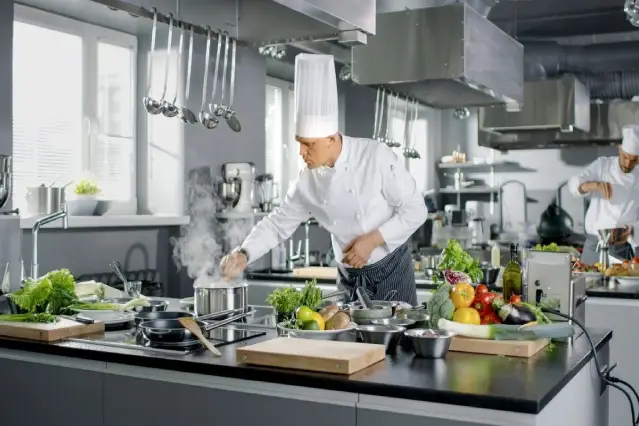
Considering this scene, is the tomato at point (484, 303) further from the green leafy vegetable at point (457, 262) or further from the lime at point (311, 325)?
the green leafy vegetable at point (457, 262)

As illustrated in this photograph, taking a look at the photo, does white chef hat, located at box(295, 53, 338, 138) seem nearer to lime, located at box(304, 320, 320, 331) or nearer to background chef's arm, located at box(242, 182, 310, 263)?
background chef's arm, located at box(242, 182, 310, 263)

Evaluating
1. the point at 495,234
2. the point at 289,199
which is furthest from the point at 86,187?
the point at 495,234

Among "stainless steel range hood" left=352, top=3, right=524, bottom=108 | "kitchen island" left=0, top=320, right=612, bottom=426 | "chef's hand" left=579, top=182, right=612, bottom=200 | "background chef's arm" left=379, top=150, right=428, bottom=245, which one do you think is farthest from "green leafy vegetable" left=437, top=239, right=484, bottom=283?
"chef's hand" left=579, top=182, right=612, bottom=200

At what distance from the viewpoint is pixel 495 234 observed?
355 inches

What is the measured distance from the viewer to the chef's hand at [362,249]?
309 cm

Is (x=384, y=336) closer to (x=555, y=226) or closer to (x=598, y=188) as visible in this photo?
(x=598, y=188)

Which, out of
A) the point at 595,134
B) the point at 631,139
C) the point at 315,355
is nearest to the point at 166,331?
the point at 315,355

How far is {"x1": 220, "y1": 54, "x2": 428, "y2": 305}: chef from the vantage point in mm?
3199

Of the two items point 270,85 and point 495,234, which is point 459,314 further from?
point 495,234

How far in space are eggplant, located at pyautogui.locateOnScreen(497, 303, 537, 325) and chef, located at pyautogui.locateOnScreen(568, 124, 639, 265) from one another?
3.75 meters

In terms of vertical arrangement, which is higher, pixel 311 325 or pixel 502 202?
pixel 502 202

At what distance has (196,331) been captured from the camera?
2.23 meters

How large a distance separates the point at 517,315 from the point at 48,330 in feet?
4.95

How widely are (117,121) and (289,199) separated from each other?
2164mm
